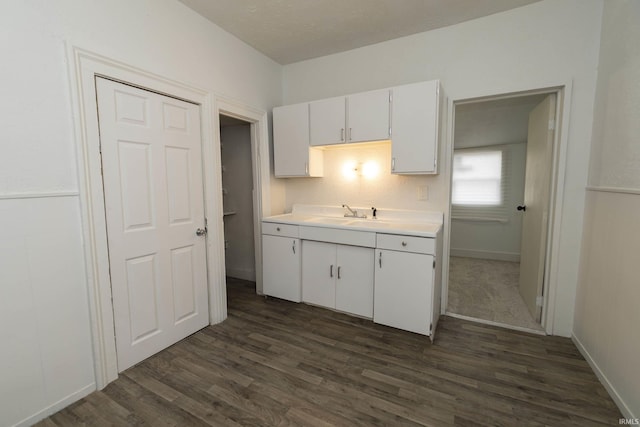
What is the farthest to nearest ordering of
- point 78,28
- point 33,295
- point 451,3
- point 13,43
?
point 451,3
point 78,28
point 33,295
point 13,43

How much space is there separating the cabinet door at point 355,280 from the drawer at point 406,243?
6.4 inches

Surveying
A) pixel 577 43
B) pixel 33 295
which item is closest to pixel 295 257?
pixel 33 295

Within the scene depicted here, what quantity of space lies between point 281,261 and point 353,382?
56.4 inches

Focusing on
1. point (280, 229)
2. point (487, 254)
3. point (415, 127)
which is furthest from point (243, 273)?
point (487, 254)

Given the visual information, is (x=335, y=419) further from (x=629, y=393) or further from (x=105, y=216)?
(x=105, y=216)

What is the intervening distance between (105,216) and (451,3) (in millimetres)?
3040

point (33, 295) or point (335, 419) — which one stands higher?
point (33, 295)

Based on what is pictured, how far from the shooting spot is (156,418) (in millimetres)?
1558

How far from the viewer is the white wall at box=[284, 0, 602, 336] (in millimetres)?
2127

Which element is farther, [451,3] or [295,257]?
[295,257]

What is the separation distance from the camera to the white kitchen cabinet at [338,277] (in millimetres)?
2533

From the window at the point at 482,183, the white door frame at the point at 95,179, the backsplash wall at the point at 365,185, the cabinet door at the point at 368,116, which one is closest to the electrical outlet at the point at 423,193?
the backsplash wall at the point at 365,185

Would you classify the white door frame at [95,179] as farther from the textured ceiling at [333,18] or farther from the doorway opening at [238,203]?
the doorway opening at [238,203]

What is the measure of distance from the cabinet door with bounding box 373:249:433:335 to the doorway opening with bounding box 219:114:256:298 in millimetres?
1879
